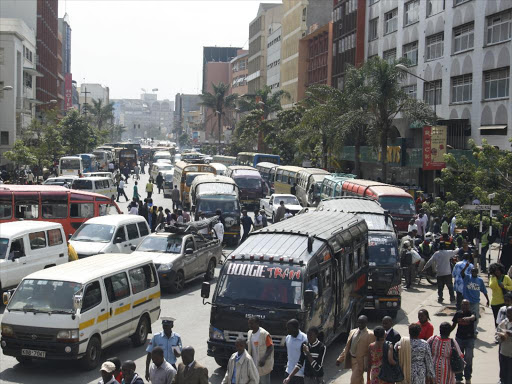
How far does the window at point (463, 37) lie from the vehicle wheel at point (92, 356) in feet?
113

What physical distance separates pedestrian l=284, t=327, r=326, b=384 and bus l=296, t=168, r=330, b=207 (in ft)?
103


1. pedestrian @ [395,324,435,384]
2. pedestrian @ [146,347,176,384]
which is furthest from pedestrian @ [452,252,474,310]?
pedestrian @ [146,347,176,384]

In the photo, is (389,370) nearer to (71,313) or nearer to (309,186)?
(71,313)

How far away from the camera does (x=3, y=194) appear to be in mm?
27062

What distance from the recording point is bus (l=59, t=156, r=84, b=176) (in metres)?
57.0

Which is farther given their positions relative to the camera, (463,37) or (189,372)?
(463,37)

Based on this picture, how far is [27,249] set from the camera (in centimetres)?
1941

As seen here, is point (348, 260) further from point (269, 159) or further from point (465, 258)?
point (269, 159)

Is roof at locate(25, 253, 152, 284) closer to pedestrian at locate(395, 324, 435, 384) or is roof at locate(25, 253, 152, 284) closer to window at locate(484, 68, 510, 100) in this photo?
pedestrian at locate(395, 324, 435, 384)

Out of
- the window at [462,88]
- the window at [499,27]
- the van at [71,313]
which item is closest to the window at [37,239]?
the van at [71,313]

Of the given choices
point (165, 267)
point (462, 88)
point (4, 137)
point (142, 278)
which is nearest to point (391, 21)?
point (462, 88)

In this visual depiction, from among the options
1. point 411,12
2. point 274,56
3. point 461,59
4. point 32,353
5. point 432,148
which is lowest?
point 32,353

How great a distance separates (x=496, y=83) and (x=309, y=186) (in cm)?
1190

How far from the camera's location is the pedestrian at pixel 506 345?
11953 millimetres
